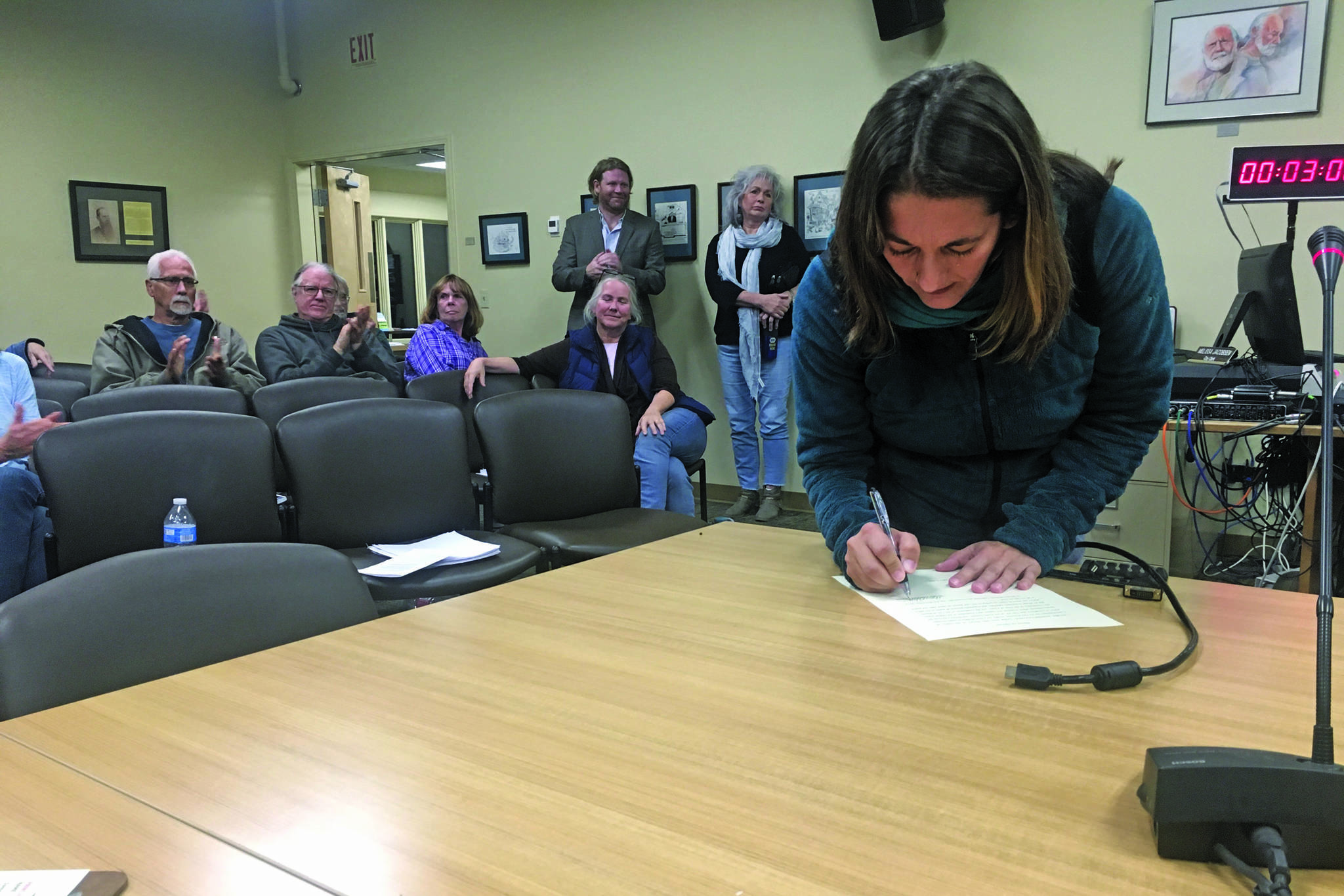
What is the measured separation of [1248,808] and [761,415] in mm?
4119

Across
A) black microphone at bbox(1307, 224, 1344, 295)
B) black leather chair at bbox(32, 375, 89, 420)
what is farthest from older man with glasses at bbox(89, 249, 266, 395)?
black microphone at bbox(1307, 224, 1344, 295)

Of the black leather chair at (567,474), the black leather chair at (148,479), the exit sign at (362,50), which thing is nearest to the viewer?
the black leather chair at (148,479)

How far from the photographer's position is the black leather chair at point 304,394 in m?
Answer: 3.04

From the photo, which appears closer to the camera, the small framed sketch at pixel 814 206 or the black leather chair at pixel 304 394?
the black leather chair at pixel 304 394

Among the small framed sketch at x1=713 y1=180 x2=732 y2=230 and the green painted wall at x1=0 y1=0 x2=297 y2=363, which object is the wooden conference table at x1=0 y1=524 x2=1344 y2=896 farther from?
the green painted wall at x1=0 y1=0 x2=297 y2=363

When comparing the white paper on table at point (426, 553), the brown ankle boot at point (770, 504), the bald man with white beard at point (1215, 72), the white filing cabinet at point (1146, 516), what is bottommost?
the brown ankle boot at point (770, 504)

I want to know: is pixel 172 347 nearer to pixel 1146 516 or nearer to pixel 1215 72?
pixel 1146 516

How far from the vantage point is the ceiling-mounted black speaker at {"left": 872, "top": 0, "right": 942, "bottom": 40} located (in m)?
4.09

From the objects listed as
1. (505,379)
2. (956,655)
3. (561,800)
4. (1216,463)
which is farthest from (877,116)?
(1216,463)

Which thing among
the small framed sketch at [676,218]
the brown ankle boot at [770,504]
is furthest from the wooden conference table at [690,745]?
the small framed sketch at [676,218]

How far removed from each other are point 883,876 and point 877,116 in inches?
31.3

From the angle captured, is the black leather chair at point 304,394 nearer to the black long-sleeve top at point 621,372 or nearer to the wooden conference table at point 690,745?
the black long-sleeve top at point 621,372

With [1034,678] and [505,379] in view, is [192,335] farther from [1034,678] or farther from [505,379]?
[1034,678]

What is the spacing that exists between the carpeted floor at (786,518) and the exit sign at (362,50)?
404 cm
